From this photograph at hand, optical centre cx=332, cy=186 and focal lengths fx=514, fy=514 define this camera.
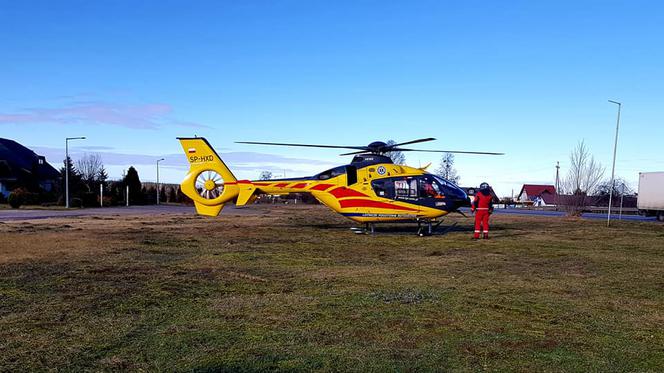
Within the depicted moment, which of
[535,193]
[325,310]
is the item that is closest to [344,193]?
[325,310]

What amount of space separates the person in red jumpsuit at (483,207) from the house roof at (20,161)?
195 feet

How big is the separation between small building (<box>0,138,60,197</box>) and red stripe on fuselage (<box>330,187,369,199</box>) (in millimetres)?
50650

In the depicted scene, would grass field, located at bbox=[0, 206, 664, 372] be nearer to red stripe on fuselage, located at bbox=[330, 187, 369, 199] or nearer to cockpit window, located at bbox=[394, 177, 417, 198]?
cockpit window, located at bbox=[394, 177, 417, 198]

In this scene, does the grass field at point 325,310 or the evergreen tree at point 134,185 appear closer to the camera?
the grass field at point 325,310

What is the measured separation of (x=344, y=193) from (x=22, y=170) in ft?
185

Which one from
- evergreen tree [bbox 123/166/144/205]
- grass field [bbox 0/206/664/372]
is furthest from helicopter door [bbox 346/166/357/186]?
evergreen tree [bbox 123/166/144/205]

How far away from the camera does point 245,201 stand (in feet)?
66.4

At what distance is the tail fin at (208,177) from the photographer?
2053cm

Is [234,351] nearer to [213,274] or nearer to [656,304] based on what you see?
[213,274]

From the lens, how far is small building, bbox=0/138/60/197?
58.6 meters

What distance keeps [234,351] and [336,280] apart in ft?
13.9

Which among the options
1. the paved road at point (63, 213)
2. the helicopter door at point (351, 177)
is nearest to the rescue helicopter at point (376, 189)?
the helicopter door at point (351, 177)

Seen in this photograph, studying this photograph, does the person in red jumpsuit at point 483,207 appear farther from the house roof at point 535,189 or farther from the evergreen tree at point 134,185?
the house roof at point 535,189

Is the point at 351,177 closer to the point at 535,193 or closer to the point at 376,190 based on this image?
the point at 376,190
